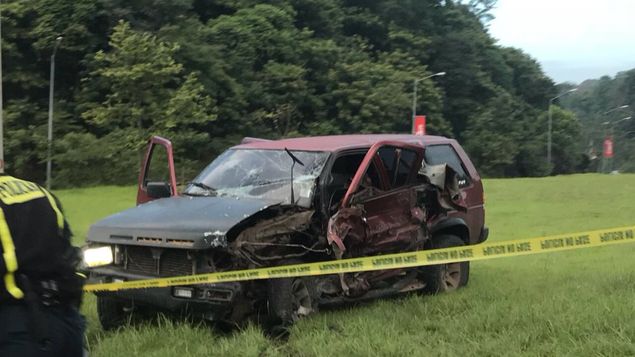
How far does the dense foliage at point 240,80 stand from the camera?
39.6 metres

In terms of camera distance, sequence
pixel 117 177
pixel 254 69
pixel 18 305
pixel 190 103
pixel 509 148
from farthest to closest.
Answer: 1. pixel 509 148
2. pixel 254 69
3. pixel 190 103
4. pixel 117 177
5. pixel 18 305

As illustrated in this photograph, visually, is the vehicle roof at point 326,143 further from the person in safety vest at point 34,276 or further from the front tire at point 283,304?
the person in safety vest at point 34,276

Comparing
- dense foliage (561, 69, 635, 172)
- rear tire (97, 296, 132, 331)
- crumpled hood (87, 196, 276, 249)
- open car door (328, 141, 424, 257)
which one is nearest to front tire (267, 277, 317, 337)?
open car door (328, 141, 424, 257)

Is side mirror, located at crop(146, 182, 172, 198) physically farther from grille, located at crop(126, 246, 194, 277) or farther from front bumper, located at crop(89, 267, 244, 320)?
front bumper, located at crop(89, 267, 244, 320)

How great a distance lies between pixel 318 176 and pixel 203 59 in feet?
133

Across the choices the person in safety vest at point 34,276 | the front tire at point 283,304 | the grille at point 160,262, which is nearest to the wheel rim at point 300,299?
the front tire at point 283,304

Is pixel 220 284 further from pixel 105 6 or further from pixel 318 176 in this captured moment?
pixel 105 6

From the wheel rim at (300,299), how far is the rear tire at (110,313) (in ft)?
4.58

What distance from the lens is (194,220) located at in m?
5.46

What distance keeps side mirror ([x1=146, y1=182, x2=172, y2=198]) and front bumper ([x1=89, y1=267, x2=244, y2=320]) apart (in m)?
1.29

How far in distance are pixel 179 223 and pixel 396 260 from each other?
70.7 inches

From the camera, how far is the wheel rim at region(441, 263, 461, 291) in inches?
289

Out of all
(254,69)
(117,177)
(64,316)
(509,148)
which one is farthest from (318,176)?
(509,148)

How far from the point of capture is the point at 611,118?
106 m
